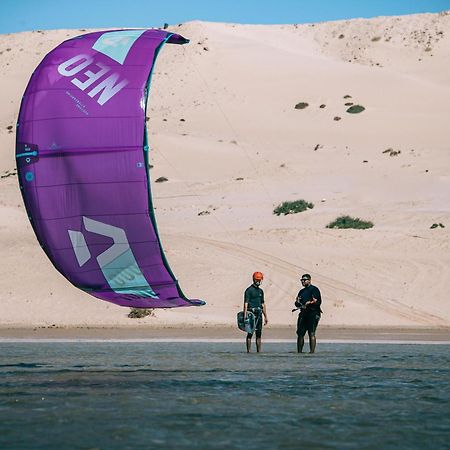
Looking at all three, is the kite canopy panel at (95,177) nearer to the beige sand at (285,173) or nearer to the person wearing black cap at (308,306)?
the person wearing black cap at (308,306)

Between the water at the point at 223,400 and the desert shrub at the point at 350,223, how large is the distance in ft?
65.2

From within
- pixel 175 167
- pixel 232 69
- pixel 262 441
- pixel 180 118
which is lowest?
pixel 262 441

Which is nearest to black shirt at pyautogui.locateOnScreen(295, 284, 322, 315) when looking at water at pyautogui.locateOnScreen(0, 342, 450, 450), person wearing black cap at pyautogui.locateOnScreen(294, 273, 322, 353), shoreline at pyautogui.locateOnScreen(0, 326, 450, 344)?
person wearing black cap at pyautogui.locateOnScreen(294, 273, 322, 353)

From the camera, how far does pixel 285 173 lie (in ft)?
177

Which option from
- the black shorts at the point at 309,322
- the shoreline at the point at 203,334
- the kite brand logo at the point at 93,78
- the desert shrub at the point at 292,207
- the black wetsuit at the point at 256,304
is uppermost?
the desert shrub at the point at 292,207

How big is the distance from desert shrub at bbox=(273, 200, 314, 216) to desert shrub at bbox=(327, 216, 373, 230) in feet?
10.5

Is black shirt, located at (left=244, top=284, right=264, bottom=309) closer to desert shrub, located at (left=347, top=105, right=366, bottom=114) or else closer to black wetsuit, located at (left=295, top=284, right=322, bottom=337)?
black wetsuit, located at (left=295, top=284, right=322, bottom=337)

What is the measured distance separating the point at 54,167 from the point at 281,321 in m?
14.9

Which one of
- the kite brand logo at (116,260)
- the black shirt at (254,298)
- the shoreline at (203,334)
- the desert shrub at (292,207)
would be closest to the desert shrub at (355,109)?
the desert shrub at (292,207)

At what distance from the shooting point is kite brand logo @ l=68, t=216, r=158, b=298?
51.3 ft

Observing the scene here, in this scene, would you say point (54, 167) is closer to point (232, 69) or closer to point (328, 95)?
point (328, 95)

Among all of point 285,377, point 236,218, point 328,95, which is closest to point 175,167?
point 236,218

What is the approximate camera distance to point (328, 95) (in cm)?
7219

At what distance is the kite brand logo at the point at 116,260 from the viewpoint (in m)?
15.6
